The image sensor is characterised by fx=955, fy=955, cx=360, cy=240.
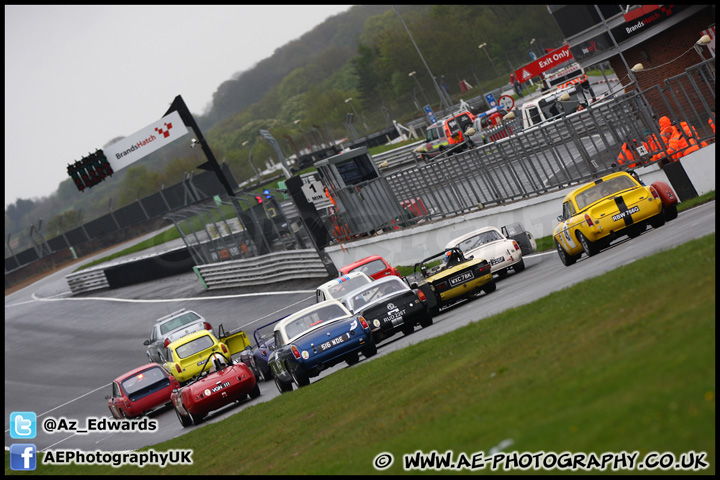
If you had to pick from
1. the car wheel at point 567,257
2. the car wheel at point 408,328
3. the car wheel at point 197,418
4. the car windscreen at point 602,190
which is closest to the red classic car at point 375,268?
the car wheel at point 408,328

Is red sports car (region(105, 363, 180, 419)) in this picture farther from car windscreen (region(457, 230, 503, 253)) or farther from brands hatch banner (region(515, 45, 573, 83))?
brands hatch banner (region(515, 45, 573, 83))

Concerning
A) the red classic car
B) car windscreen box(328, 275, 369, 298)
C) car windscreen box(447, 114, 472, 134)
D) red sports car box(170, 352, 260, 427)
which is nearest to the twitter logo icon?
red sports car box(170, 352, 260, 427)

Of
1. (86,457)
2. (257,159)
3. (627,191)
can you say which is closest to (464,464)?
(627,191)

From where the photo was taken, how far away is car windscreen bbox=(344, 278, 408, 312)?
19.4 metres

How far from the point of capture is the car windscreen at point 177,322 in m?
29.8

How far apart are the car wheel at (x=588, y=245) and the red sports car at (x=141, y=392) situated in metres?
10.7

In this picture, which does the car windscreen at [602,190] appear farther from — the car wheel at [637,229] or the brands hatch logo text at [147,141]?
the brands hatch logo text at [147,141]

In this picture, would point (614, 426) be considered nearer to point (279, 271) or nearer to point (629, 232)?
point (629, 232)

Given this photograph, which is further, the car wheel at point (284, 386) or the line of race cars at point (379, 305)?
the car wheel at point (284, 386)

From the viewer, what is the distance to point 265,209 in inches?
1503

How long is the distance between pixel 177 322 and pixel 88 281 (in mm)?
29528

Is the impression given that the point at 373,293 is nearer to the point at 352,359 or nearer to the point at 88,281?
the point at 352,359

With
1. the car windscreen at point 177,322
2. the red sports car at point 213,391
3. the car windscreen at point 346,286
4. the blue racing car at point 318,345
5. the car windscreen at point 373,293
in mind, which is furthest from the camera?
the car windscreen at point 177,322

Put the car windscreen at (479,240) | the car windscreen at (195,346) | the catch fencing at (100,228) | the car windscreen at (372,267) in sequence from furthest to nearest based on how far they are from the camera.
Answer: the catch fencing at (100,228) < the car windscreen at (195,346) < the car windscreen at (372,267) < the car windscreen at (479,240)
